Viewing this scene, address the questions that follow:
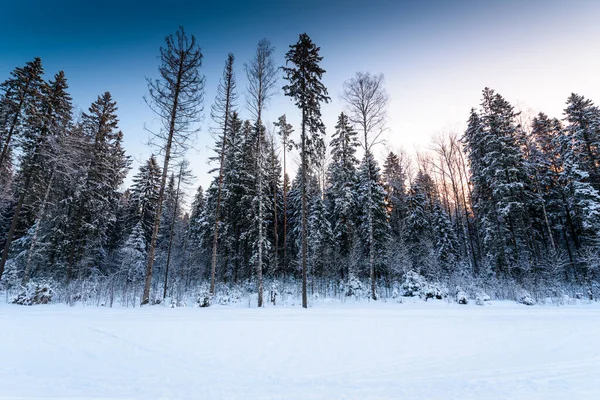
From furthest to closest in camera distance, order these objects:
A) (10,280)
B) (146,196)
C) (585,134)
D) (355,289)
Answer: (146,196) → (585,134) → (355,289) → (10,280)

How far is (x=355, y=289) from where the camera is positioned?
16094 mm

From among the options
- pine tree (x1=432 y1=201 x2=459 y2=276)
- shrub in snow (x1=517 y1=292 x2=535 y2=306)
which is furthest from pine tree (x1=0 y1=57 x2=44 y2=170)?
pine tree (x1=432 y1=201 x2=459 y2=276)

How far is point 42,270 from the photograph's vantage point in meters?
18.4

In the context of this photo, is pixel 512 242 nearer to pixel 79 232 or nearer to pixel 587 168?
pixel 587 168

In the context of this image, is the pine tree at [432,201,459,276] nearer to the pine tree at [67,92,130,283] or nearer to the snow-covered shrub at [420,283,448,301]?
the snow-covered shrub at [420,283,448,301]

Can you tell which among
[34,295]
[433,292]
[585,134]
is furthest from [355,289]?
[585,134]

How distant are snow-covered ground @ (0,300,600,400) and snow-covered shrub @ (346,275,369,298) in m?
9.94

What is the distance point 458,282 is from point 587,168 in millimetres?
Result: 18533

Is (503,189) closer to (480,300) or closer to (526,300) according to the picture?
(526,300)

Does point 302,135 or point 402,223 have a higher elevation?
point 302,135

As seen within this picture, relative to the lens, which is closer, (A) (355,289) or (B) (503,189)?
(A) (355,289)

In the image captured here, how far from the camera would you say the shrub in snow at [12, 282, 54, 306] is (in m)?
10.2

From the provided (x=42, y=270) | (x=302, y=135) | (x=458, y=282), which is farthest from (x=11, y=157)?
(x=458, y=282)

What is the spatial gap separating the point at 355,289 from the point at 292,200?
504 inches
